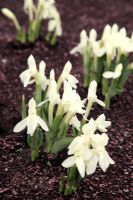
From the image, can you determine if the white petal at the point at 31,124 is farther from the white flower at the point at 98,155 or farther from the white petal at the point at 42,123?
the white flower at the point at 98,155

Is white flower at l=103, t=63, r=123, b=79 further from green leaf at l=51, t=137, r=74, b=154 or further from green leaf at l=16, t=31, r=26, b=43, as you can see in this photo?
green leaf at l=16, t=31, r=26, b=43

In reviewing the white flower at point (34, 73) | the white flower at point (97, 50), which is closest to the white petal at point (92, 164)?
the white flower at point (34, 73)

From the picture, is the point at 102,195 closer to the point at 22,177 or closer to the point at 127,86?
the point at 22,177

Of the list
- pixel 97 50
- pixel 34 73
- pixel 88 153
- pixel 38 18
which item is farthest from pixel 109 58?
pixel 88 153

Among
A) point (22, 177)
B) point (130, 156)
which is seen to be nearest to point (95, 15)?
point (130, 156)

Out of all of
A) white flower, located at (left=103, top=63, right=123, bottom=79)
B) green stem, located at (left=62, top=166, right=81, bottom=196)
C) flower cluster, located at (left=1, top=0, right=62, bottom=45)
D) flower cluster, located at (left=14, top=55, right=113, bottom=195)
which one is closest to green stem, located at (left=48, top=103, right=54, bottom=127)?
flower cluster, located at (left=14, top=55, right=113, bottom=195)

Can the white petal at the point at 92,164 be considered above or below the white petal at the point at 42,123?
below

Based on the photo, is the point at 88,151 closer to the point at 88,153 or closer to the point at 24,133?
the point at 88,153
